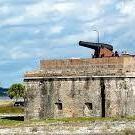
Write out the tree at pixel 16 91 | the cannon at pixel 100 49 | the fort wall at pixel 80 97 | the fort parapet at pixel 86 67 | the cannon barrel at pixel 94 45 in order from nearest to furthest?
the fort wall at pixel 80 97 < the fort parapet at pixel 86 67 < the cannon at pixel 100 49 < the cannon barrel at pixel 94 45 < the tree at pixel 16 91

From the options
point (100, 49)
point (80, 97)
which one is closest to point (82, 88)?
point (80, 97)

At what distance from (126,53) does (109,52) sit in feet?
3.40

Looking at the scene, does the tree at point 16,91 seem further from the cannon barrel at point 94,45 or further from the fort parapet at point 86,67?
the fort parapet at point 86,67

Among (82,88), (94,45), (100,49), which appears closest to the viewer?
(82,88)

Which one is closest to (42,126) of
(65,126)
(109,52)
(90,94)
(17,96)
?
(65,126)

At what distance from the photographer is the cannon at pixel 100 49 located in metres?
40.8

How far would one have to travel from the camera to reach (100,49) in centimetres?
4091

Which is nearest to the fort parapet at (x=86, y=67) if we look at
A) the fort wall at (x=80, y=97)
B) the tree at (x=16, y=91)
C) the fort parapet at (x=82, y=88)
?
the fort parapet at (x=82, y=88)

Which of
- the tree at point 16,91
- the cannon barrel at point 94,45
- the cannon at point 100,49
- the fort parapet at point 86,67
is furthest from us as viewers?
the tree at point 16,91

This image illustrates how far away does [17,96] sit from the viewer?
266 ft

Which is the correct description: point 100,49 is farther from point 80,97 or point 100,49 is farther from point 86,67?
point 80,97

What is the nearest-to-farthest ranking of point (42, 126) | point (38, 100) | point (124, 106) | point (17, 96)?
point (42, 126), point (124, 106), point (38, 100), point (17, 96)

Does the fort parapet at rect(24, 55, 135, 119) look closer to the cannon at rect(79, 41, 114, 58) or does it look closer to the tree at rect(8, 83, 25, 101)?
the cannon at rect(79, 41, 114, 58)

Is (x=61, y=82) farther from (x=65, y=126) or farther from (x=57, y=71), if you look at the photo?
(x=65, y=126)
